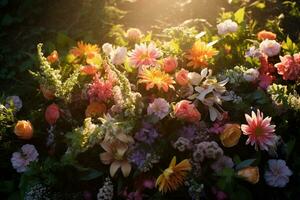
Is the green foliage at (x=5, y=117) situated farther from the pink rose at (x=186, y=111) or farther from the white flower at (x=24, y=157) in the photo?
the pink rose at (x=186, y=111)

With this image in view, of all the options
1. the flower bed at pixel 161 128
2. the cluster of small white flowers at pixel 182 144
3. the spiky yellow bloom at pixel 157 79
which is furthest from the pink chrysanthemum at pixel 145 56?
the cluster of small white flowers at pixel 182 144

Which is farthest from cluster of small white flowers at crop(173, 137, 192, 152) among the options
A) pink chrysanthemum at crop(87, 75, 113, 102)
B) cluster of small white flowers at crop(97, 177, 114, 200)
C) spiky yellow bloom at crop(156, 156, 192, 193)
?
pink chrysanthemum at crop(87, 75, 113, 102)

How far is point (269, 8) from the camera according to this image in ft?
14.5

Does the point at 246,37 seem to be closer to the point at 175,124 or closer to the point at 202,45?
the point at 202,45

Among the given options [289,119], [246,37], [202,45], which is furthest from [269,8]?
[289,119]

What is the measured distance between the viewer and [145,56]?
3145 mm

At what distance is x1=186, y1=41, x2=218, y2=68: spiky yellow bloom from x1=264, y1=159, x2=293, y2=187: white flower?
32.1 inches

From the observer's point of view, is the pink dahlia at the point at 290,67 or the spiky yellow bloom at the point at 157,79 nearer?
the spiky yellow bloom at the point at 157,79

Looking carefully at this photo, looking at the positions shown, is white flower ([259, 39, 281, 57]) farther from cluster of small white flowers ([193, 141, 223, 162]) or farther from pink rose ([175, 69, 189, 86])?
cluster of small white flowers ([193, 141, 223, 162])

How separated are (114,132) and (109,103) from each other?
462mm

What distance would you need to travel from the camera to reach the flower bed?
2.67 meters

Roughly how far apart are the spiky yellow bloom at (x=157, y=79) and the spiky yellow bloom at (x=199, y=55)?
35 cm

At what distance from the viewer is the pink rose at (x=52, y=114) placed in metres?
2.98

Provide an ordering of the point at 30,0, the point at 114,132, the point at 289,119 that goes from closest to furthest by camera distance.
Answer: the point at 114,132 < the point at 289,119 < the point at 30,0
